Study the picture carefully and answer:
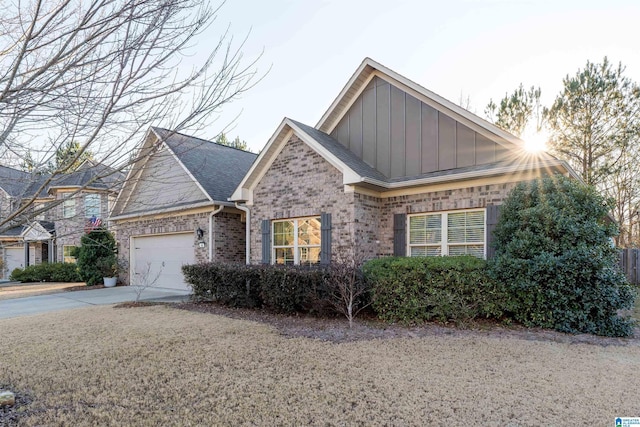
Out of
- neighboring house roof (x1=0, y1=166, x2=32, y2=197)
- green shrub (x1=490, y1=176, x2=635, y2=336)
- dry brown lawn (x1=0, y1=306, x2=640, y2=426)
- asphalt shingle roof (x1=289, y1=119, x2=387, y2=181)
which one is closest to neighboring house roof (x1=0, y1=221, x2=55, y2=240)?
neighboring house roof (x1=0, y1=166, x2=32, y2=197)

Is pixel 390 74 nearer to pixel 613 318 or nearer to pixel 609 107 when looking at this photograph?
pixel 613 318

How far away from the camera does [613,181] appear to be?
1717 cm

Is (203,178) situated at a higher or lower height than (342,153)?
lower

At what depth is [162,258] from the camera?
1477 cm

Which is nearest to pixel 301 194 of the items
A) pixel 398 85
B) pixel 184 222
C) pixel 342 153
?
pixel 342 153

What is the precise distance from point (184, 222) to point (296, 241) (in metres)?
5.32

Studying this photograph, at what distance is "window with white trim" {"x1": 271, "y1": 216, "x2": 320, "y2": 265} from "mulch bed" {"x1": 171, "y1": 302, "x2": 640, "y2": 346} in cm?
252

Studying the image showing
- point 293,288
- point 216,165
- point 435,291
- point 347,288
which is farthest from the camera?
point 216,165

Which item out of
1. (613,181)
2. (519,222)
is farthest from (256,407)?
(613,181)

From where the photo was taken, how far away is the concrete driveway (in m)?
10.4

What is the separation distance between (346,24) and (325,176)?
445 centimetres

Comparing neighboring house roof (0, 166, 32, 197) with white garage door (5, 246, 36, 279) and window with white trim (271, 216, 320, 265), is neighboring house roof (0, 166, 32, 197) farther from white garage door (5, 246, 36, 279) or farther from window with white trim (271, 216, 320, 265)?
white garage door (5, 246, 36, 279)

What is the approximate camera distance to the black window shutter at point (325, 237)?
9703mm

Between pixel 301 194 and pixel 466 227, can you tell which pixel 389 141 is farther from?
pixel 466 227
